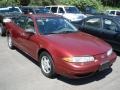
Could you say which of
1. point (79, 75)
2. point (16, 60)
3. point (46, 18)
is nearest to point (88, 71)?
point (79, 75)

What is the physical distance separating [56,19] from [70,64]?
2.23 meters

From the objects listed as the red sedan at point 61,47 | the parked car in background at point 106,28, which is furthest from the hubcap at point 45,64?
the parked car in background at point 106,28

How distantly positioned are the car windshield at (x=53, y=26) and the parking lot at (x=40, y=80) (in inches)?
44.9

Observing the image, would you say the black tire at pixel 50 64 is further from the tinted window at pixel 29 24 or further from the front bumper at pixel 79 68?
the tinted window at pixel 29 24

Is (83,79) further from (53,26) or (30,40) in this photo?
(30,40)

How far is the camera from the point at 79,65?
5.23m

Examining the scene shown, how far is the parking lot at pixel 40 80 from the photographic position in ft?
17.9

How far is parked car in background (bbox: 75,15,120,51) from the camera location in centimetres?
818

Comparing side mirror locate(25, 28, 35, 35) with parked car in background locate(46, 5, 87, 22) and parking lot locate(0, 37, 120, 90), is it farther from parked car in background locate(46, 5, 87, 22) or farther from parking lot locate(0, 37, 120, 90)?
parked car in background locate(46, 5, 87, 22)

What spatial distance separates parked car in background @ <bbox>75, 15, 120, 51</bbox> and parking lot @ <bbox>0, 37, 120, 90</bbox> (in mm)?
1320

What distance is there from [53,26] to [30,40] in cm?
77

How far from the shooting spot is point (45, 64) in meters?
6.04

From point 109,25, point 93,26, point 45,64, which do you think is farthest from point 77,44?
point 93,26

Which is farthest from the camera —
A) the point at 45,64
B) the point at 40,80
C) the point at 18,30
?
the point at 18,30
